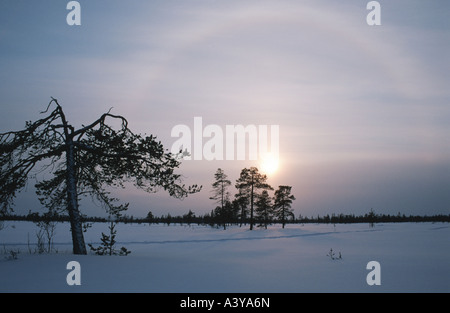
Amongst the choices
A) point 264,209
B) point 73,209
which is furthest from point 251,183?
point 73,209

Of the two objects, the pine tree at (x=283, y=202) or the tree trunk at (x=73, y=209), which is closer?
the tree trunk at (x=73, y=209)

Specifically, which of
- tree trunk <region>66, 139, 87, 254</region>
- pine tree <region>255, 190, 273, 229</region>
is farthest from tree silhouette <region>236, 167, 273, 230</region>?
tree trunk <region>66, 139, 87, 254</region>

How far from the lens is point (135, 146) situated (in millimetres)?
16203

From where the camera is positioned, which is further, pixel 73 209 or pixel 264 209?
pixel 264 209

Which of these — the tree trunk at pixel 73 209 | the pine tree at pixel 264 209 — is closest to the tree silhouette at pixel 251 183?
the pine tree at pixel 264 209

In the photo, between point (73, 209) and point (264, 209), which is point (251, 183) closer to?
point (264, 209)

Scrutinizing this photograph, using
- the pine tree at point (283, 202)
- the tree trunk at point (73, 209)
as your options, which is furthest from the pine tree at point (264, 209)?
the tree trunk at point (73, 209)

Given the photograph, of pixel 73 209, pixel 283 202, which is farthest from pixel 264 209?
pixel 73 209

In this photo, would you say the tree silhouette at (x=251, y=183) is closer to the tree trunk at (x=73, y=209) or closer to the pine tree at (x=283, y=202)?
the pine tree at (x=283, y=202)

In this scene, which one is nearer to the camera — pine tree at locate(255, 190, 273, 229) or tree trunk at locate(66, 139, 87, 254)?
tree trunk at locate(66, 139, 87, 254)

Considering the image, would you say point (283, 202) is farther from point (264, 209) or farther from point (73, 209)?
point (73, 209)

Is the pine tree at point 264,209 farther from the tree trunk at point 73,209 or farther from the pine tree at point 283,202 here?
the tree trunk at point 73,209

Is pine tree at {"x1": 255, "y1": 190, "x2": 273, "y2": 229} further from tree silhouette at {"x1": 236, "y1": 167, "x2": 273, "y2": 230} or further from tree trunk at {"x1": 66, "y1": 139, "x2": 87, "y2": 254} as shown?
tree trunk at {"x1": 66, "y1": 139, "x2": 87, "y2": 254}

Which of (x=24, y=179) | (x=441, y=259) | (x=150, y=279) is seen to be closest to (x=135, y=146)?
(x=24, y=179)
